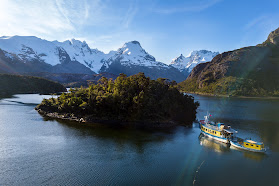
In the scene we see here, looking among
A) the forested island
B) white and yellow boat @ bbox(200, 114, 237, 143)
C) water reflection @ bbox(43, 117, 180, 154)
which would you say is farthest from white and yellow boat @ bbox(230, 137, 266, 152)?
the forested island

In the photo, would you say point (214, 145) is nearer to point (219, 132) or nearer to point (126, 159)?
point (219, 132)

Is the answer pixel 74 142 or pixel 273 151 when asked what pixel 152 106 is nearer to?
pixel 74 142

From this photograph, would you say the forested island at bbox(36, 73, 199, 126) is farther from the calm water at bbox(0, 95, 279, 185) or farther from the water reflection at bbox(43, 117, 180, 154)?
the calm water at bbox(0, 95, 279, 185)

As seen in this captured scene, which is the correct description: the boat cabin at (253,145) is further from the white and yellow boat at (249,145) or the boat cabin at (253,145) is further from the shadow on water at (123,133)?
the shadow on water at (123,133)

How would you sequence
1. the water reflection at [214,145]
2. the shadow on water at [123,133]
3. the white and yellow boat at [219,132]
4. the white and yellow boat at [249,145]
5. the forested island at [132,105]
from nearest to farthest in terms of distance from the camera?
the white and yellow boat at [249,145] < the water reflection at [214,145] < the shadow on water at [123,133] < the white and yellow boat at [219,132] < the forested island at [132,105]

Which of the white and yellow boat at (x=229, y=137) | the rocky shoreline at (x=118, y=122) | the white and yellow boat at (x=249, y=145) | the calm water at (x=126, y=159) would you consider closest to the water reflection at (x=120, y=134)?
the calm water at (x=126, y=159)

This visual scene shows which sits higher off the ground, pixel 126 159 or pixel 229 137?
pixel 229 137

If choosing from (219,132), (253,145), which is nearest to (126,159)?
(219,132)
